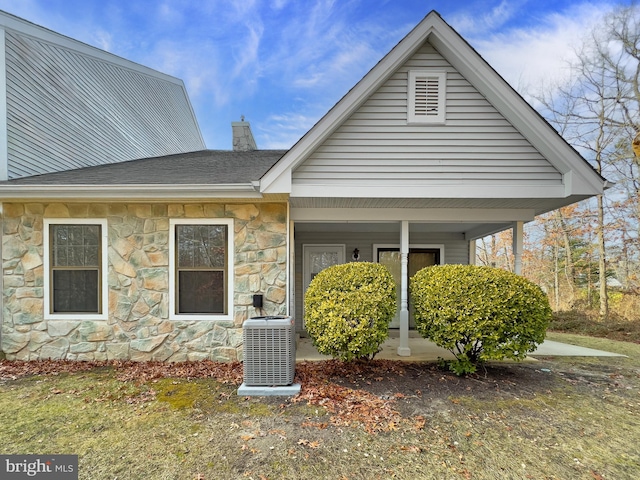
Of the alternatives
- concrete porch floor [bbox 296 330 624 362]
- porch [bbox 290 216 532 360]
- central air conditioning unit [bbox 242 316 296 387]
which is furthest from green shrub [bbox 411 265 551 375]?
porch [bbox 290 216 532 360]

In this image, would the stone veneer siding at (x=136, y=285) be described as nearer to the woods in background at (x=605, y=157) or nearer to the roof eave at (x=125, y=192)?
the roof eave at (x=125, y=192)

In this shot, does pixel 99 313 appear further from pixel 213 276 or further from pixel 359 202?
pixel 359 202

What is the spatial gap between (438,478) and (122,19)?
56.1 feet

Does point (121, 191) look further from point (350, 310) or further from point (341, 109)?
point (350, 310)

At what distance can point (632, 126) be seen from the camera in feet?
35.2

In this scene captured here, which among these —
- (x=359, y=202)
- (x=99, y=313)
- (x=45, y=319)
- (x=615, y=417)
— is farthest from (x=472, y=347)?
(x=45, y=319)

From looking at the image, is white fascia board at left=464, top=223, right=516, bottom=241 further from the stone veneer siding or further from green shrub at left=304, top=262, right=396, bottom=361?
the stone veneer siding

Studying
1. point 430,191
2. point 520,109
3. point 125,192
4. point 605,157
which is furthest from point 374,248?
point 605,157

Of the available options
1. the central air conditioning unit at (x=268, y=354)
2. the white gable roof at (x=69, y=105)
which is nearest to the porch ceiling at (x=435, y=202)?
the central air conditioning unit at (x=268, y=354)

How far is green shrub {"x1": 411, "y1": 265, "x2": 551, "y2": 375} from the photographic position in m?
4.34

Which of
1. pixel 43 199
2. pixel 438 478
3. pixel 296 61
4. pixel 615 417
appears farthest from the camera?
pixel 296 61

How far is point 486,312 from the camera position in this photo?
14.2 ft

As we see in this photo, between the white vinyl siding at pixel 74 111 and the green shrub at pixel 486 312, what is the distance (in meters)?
7.87

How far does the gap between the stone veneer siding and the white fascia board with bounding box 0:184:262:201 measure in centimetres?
35
